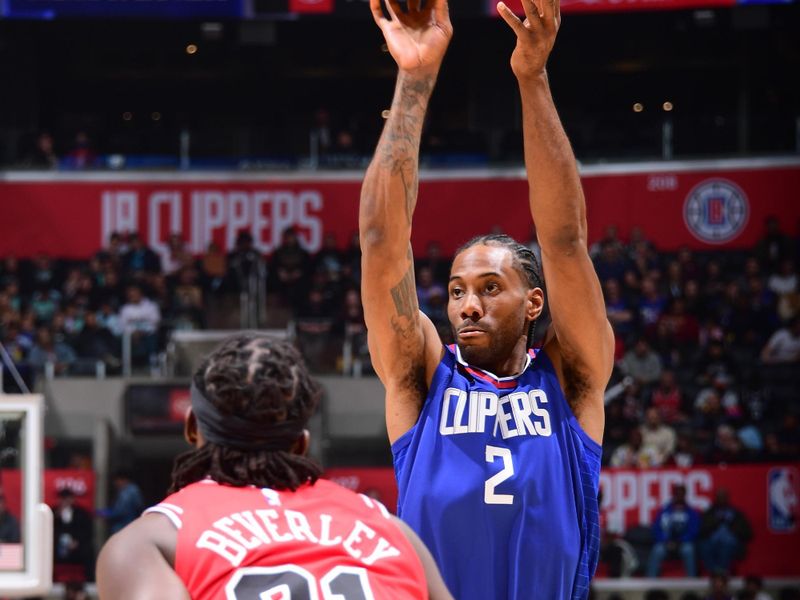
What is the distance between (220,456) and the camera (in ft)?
8.38

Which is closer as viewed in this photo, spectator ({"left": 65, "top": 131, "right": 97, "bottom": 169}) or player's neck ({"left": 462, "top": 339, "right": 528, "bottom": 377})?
player's neck ({"left": 462, "top": 339, "right": 528, "bottom": 377})

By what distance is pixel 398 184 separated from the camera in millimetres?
3648

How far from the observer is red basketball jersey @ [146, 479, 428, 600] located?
7.86 ft

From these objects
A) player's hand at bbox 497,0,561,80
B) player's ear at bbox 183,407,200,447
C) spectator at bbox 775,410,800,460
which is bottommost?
spectator at bbox 775,410,800,460

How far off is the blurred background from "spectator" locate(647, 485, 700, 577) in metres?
0.02

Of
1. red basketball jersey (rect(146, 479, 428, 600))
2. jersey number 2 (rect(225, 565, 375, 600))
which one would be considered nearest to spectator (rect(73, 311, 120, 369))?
red basketball jersey (rect(146, 479, 428, 600))

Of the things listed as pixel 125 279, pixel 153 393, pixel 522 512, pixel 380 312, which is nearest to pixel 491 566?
pixel 522 512

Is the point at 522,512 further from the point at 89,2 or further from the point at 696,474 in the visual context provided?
the point at 89,2

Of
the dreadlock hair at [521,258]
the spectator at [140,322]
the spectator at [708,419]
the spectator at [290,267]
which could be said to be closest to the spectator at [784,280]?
the spectator at [708,419]

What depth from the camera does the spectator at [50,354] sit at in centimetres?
1612

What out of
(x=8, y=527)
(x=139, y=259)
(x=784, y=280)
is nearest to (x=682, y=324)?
(x=784, y=280)

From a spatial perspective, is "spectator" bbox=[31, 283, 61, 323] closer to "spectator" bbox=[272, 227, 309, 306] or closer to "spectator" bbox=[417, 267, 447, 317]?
"spectator" bbox=[272, 227, 309, 306]

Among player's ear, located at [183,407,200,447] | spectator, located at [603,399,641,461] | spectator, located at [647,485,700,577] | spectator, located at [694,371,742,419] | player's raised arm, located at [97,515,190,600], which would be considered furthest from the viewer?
spectator, located at [694,371,742,419]

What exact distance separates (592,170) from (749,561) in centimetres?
643
